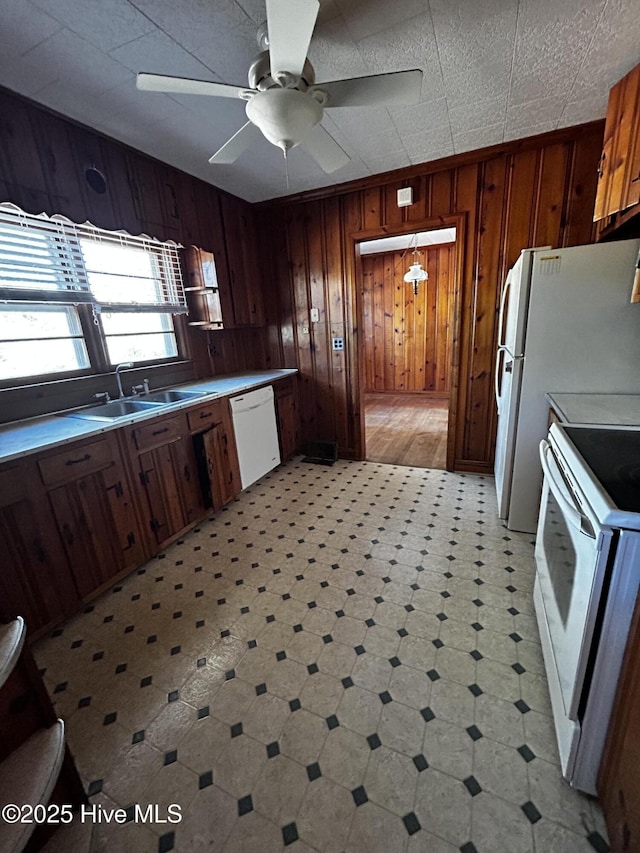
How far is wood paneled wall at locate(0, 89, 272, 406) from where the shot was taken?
6.14 ft

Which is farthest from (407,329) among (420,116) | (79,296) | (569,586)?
(569,586)

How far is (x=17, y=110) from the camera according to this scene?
6.03 ft

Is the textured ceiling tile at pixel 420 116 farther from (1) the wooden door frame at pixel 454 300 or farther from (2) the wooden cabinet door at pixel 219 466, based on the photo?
(2) the wooden cabinet door at pixel 219 466

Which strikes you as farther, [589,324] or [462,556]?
[462,556]

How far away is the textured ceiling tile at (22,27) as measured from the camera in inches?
51.8

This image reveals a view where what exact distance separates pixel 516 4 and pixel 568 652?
7.87ft

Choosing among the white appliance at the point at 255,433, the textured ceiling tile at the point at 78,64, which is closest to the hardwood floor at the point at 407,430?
the white appliance at the point at 255,433

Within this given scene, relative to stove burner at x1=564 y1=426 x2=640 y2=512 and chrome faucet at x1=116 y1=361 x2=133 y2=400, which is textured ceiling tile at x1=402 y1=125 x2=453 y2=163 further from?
chrome faucet at x1=116 y1=361 x2=133 y2=400

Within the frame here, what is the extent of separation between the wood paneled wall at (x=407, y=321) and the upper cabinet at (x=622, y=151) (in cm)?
389

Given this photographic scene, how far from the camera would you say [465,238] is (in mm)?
2857

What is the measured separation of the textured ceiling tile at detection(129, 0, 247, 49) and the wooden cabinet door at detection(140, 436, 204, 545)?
6.61 feet

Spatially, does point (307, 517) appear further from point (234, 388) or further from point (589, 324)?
point (589, 324)

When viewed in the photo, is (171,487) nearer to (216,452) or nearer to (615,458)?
(216,452)

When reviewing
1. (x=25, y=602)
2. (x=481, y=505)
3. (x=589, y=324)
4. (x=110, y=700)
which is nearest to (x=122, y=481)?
(x=25, y=602)
